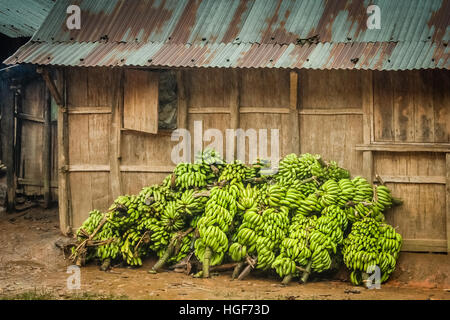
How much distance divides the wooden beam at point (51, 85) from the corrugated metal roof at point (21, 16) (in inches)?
130

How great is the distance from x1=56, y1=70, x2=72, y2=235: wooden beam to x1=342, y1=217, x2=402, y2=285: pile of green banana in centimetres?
505

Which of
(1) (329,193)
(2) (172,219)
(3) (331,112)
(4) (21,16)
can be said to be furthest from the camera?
(4) (21,16)

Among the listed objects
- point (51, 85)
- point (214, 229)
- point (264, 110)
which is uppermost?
point (51, 85)

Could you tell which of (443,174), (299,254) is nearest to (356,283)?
(299,254)

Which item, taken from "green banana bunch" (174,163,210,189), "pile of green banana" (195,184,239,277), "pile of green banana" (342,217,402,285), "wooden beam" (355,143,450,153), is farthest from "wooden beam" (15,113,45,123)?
"pile of green banana" (342,217,402,285)

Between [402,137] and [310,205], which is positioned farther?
[402,137]

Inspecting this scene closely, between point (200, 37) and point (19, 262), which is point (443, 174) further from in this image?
point (19, 262)

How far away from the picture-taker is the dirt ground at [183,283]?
680 cm

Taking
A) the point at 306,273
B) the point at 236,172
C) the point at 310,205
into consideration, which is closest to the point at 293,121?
the point at 236,172

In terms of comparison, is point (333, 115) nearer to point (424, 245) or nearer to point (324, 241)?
point (324, 241)

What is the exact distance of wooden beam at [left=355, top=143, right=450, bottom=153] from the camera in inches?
323

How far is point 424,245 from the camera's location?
327 inches

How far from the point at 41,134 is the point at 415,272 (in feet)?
29.4

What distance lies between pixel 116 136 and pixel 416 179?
5.17 m
